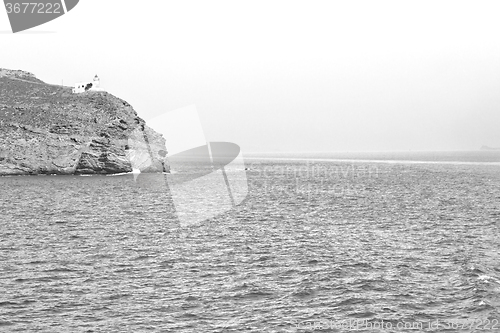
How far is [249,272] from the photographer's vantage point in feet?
86.8

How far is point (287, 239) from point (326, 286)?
13.0 meters

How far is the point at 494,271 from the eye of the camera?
86.9ft

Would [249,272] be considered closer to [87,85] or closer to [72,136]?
[72,136]

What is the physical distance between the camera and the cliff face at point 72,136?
11212 cm

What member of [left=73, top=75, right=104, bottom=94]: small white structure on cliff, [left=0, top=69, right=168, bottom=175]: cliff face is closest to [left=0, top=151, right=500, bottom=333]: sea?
[left=0, top=69, right=168, bottom=175]: cliff face

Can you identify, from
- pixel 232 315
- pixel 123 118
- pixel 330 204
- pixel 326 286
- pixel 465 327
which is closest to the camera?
pixel 465 327

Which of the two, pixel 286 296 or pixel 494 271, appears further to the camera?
pixel 494 271

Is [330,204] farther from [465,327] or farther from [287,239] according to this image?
[465,327]

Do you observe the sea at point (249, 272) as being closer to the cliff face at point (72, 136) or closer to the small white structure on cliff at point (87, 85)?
the cliff face at point (72, 136)

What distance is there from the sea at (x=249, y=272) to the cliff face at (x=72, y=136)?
2526 inches

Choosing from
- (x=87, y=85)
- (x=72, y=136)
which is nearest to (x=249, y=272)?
(x=72, y=136)

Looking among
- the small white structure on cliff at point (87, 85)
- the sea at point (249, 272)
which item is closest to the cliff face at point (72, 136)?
the small white structure on cliff at point (87, 85)

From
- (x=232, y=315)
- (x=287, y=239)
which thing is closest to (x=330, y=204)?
(x=287, y=239)

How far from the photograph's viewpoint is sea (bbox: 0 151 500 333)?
1912 centimetres
